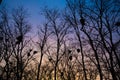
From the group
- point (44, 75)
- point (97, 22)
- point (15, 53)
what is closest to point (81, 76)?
point (44, 75)

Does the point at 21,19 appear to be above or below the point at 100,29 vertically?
above

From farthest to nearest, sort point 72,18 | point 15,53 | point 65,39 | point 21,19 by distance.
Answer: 1. point 65,39
2. point 21,19
3. point 15,53
4. point 72,18

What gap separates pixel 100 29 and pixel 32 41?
11287 mm

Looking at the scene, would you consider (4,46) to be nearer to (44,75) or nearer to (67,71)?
(67,71)

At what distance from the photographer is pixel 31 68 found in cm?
3734

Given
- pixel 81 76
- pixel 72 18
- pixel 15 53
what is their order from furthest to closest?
pixel 81 76
pixel 15 53
pixel 72 18

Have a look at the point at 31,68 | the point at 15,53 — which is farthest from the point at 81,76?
the point at 15,53

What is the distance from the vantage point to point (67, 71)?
3112cm

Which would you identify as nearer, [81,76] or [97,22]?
[97,22]

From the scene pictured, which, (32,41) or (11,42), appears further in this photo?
(32,41)

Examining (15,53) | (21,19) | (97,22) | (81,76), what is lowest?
(81,76)

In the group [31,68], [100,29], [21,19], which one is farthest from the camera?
[31,68]

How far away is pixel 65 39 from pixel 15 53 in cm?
697

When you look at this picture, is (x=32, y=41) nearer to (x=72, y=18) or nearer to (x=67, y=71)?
(x=72, y=18)
